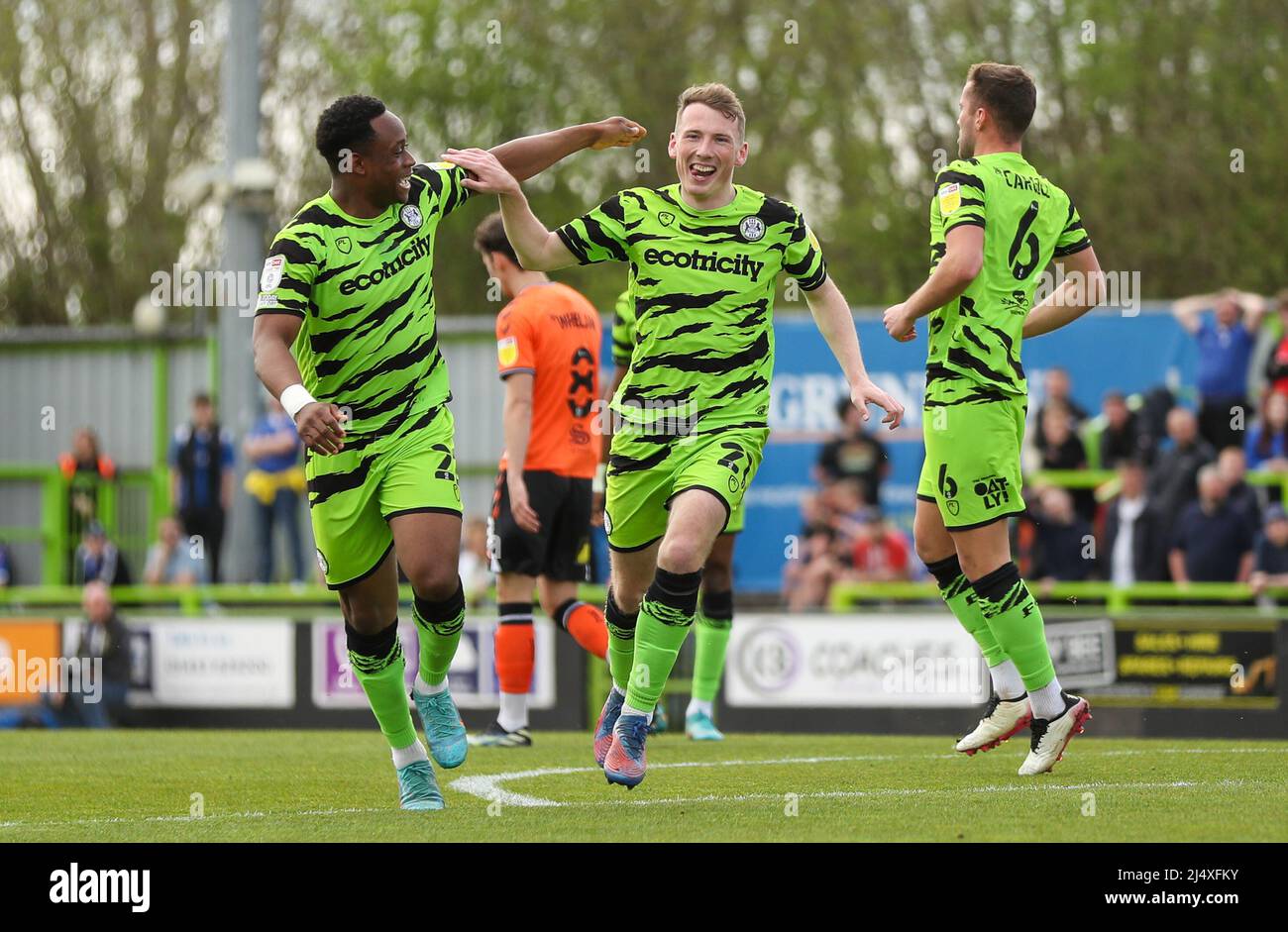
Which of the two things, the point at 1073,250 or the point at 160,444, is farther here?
the point at 160,444

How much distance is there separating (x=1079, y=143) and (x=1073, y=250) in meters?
20.1

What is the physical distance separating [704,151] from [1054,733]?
2578 millimetres

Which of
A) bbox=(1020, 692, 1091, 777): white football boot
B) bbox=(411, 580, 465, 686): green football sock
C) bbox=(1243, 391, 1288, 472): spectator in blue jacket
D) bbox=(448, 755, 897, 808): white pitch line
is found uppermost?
bbox=(1243, 391, 1288, 472): spectator in blue jacket

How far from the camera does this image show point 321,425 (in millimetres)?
6434

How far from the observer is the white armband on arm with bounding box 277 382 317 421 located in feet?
21.2

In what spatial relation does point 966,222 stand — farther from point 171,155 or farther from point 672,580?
point 171,155

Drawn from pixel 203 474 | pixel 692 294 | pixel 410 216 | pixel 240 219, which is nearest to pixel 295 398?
pixel 410 216

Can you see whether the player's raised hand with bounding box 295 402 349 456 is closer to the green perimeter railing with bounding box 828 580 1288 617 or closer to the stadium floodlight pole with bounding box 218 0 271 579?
the green perimeter railing with bounding box 828 580 1288 617

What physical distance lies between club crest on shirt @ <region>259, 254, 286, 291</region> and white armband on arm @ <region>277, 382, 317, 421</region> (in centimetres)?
41

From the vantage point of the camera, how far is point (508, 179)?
7.34m

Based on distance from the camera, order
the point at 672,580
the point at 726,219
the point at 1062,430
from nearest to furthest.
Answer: the point at 672,580
the point at 726,219
the point at 1062,430

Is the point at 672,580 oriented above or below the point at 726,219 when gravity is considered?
below

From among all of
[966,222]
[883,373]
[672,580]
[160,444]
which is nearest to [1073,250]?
[966,222]
